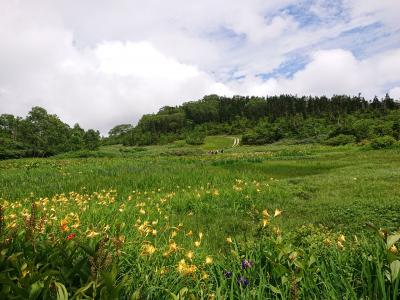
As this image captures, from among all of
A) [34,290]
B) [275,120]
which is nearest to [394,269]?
[34,290]

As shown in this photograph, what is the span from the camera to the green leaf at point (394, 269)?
2504 mm

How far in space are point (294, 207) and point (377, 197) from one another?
2809mm

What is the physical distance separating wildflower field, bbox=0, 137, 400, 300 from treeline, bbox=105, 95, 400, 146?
4613 centimetres

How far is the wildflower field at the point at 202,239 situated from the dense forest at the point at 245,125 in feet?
102

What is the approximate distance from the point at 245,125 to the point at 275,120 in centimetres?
1028

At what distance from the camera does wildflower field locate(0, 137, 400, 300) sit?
2547mm

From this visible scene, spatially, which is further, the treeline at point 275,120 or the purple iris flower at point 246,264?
the treeline at point 275,120

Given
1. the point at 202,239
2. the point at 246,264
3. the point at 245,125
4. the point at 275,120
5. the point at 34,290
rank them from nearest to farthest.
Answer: the point at 34,290 < the point at 246,264 < the point at 202,239 < the point at 275,120 < the point at 245,125

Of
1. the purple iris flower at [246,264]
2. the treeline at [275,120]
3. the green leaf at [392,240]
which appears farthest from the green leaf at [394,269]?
the treeline at [275,120]

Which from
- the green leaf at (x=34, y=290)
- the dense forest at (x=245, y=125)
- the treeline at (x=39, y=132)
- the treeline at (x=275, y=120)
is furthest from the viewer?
the treeline at (x=39, y=132)

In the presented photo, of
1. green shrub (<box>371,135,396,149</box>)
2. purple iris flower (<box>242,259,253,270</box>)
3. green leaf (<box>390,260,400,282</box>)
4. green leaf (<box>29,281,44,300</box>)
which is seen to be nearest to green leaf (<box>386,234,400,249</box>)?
green leaf (<box>390,260,400,282</box>)

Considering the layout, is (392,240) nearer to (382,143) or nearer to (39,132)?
(382,143)

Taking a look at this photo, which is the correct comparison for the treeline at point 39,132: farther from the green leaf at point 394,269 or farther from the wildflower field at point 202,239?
the green leaf at point 394,269

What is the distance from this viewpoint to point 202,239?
21.4 feet
